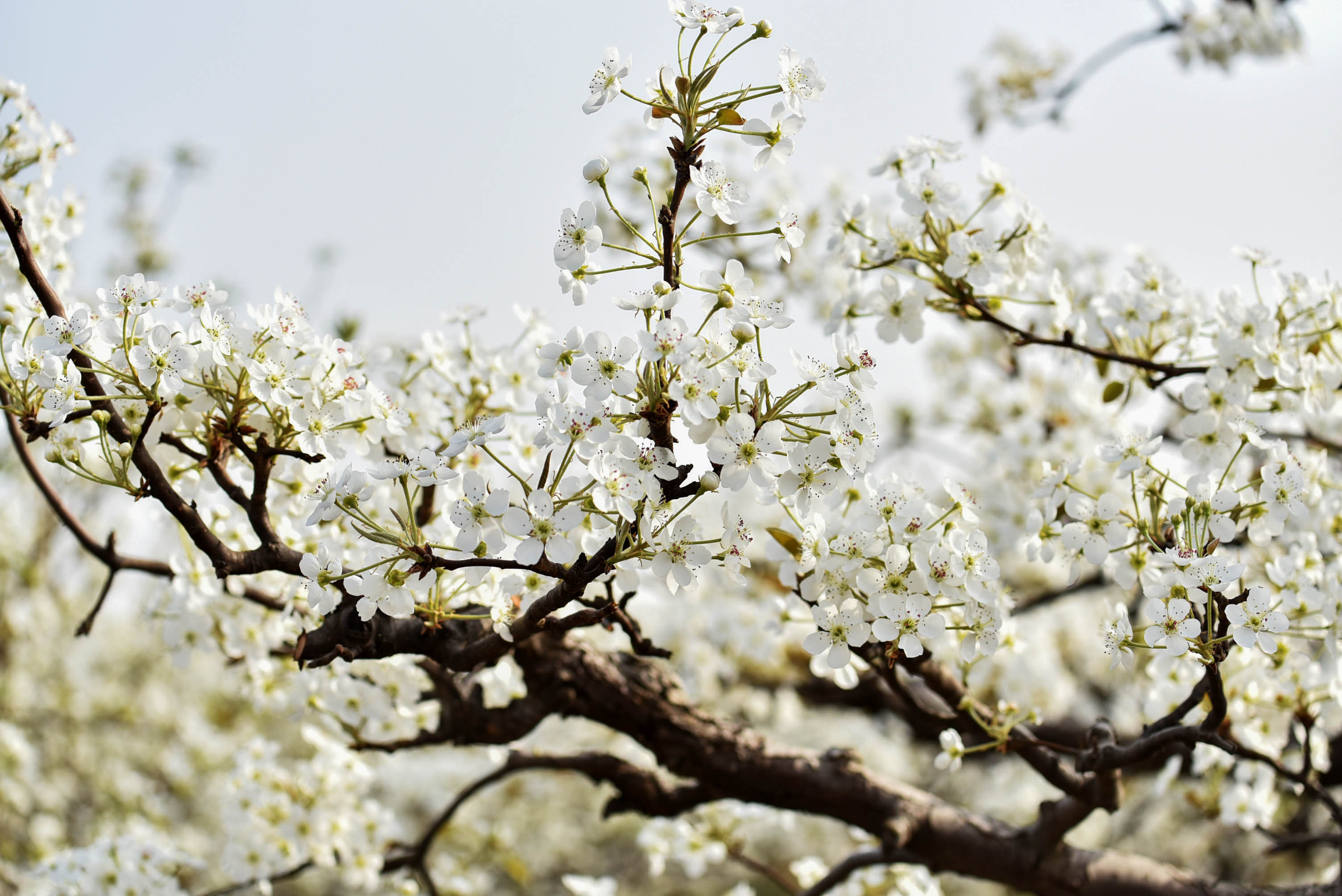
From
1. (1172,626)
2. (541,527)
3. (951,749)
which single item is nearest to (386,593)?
(541,527)

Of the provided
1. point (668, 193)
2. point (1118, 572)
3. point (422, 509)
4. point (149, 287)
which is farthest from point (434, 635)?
point (1118, 572)

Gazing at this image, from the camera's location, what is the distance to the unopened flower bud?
5.35 ft

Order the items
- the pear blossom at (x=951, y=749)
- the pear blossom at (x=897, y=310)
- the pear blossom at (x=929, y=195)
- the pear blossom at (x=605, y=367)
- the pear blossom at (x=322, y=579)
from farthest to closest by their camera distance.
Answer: the pear blossom at (x=897, y=310) < the pear blossom at (x=929, y=195) < the pear blossom at (x=951, y=749) < the pear blossom at (x=322, y=579) < the pear blossom at (x=605, y=367)

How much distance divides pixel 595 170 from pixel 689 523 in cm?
62

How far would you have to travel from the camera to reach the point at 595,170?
1632mm

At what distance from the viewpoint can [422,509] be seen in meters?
2.45

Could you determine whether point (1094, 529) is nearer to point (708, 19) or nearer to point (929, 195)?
point (929, 195)

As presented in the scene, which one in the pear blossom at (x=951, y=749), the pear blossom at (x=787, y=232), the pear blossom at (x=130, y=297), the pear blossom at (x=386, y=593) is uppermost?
the pear blossom at (x=787, y=232)

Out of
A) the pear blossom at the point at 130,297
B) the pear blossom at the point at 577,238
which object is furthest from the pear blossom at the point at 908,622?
the pear blossom at the point at 130,297

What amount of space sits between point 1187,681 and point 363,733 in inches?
91.1

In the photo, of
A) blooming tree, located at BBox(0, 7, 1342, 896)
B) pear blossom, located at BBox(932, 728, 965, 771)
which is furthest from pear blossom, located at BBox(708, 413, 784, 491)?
pear blossom, located at BBox(932, 728, 965, 771)

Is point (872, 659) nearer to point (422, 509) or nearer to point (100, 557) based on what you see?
point (422, 509)

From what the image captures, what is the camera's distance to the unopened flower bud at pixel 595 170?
1632 mm

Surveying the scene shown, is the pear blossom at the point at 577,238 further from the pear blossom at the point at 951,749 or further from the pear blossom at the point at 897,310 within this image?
the pear blossom at the point at 951,749
